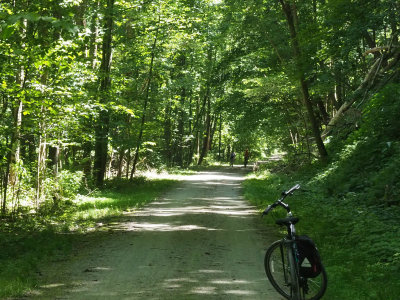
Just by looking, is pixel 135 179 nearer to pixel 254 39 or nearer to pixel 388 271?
pixel 254 39

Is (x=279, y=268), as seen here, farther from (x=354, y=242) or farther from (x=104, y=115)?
(x=104, y=115)

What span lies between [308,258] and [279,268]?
780 millimetres

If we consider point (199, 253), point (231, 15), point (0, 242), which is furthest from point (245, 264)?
point (231, 15)

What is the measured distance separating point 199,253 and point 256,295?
2322 mm

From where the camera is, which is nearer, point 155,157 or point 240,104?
point 240,104

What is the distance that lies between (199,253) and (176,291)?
6.95 feet

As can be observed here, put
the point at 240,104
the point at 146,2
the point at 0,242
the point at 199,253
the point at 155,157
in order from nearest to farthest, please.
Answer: the point at 199,253 → the point at 0,242 → the point at 146,2 → the point at 240,104 → the point at 155,157

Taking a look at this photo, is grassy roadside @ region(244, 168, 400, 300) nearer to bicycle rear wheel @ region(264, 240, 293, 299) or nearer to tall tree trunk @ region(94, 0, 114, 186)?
bicycle rear wheel @ region(264, 240, 293, 299)

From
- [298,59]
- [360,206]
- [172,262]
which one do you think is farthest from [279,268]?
[298,59]

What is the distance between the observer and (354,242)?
7.78 metres

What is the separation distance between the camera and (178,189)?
19.0 metres

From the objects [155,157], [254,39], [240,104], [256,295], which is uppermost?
[254,39]

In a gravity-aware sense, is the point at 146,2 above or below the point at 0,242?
above

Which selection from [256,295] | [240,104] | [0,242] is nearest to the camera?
[256,295]
